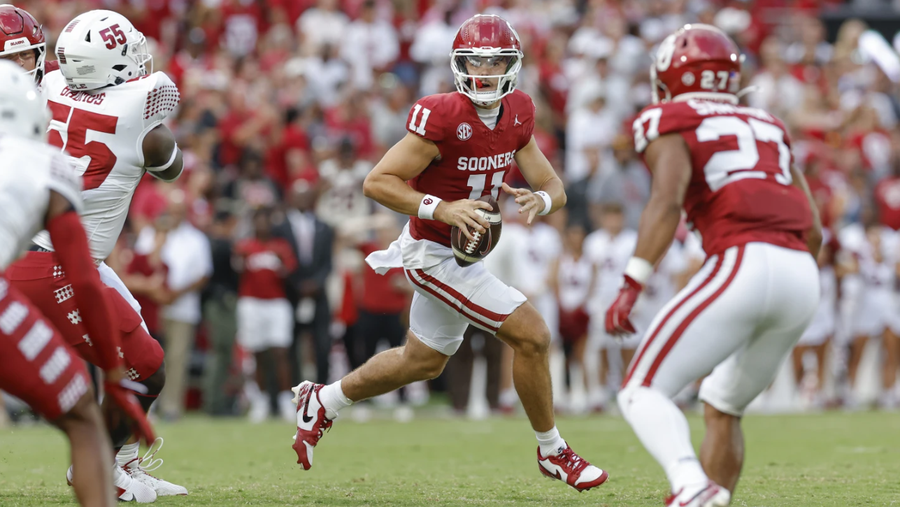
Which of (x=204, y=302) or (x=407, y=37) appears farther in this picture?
(x=407, y=37)

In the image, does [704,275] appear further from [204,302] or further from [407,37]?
[407,37]

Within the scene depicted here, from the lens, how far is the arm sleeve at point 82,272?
3795mm

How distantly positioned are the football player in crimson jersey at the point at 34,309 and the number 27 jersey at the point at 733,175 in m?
2.12

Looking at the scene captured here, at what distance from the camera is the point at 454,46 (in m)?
5.79

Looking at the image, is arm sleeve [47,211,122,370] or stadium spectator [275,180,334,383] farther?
stadium spectator [275,180,334,383]

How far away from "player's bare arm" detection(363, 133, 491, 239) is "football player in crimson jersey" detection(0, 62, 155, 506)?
193cm

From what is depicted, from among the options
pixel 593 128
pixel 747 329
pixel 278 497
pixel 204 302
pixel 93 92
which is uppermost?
pixel 93 92

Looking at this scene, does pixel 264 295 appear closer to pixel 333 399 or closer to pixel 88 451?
pixel 333 399

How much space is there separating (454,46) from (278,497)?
238cm

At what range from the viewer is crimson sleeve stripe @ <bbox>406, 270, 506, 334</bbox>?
18.9 feet

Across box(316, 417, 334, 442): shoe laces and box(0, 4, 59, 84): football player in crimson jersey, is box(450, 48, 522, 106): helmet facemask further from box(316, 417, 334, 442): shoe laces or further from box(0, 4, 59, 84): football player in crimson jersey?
box(0, 4, 59, 84): football player in crimson jersey

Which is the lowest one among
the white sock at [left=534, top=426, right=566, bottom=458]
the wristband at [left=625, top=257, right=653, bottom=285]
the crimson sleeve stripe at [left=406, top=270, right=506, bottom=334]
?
the white sock at [left=534, top=426, right=566, bottom=458]

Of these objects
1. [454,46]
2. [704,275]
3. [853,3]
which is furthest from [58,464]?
[853,3]

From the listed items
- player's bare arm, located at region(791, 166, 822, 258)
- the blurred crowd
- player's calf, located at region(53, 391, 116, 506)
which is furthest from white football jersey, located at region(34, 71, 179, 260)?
the blurred crowd
